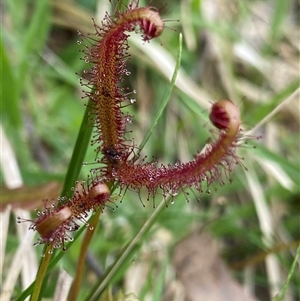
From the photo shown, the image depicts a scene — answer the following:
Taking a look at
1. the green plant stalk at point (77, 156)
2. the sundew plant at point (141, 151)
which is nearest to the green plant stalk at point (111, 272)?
the sundew plant at point (141, 151)

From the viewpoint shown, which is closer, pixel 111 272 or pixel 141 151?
pixel 111 272

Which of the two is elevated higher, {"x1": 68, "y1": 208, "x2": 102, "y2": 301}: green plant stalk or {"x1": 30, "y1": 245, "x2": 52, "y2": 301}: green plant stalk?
{"x1": 68, "y1": 208, "x2": 102, "y2": 301}: green plant stalk

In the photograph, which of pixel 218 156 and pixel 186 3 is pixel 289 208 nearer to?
pixel 186 3

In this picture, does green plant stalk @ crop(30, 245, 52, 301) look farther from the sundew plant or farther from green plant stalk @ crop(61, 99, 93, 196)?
green plant stalk @ crop(61, 99, 93, 196)

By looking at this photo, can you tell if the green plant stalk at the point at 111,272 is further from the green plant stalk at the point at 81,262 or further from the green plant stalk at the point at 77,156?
the green plant stalk at the point at 77,156

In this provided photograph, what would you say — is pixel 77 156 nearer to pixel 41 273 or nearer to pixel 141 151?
pixel 41 273

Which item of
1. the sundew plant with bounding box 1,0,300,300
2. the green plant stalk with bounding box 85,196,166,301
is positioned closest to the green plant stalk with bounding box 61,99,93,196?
the sundew plant with bounding box 1,0,300,300

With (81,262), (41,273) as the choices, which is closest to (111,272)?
(81,262)

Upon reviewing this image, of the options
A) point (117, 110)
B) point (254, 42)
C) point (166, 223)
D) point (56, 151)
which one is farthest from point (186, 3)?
point (117, 110)
